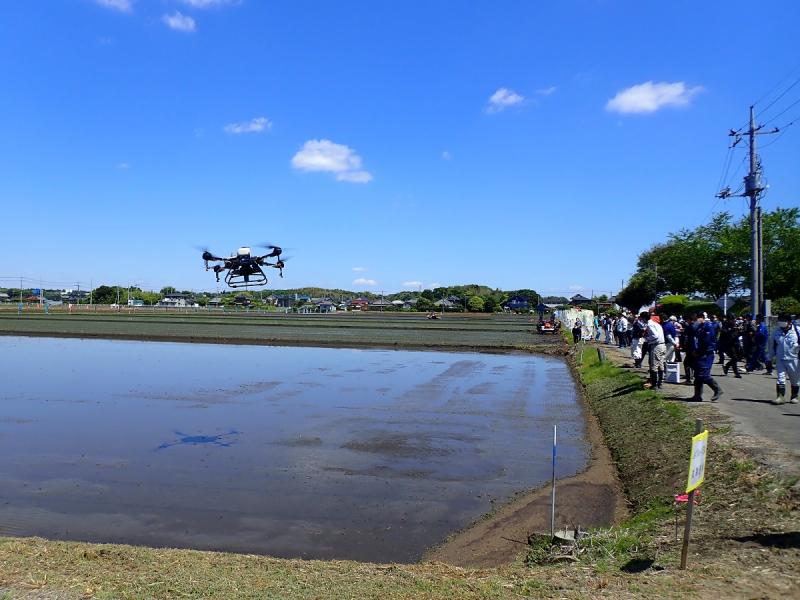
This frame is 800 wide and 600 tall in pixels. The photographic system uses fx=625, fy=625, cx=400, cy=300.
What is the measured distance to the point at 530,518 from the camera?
347 inches

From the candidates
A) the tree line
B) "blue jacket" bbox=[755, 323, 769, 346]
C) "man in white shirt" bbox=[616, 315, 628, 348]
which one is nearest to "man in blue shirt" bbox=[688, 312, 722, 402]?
"blue jacket" bbox=[755, 323, 769, 346]

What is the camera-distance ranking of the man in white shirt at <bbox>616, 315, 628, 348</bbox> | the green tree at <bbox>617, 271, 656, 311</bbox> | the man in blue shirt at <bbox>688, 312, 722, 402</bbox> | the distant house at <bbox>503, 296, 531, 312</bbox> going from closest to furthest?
1. the man in blue shirt at <bbox>688, 312, 722, 402</bbox>
2. the man in white shirt at <bbox>616, 315, 628, 348</bbox>
3. the green tree at <bbox>617, 271, 656, 311</bbox>
4. the distant house at <bbox>503, 296, 531, 312</bbox>

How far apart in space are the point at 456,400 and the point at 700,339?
8694mm

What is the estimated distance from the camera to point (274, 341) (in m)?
46.4

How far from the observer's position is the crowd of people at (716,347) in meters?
12.9

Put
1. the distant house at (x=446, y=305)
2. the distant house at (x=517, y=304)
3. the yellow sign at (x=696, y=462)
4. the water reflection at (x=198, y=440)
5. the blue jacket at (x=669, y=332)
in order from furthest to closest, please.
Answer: the distant house at (x=517, y=304) → the distant house at (x=446, y=305) → the blue jacket at (x=669, y=332) → the water reflection at (x=198, y=440) → the yellow sign at (x=696, y=462)

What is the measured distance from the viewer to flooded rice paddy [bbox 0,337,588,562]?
28.1 ft

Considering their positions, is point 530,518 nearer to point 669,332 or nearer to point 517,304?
point 669,332

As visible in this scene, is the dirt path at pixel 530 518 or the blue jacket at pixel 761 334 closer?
the dirt path at pixel 530 518

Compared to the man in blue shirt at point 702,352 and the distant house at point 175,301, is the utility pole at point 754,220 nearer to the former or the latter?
the man in blue shirt at point 702,352

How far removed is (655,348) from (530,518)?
817 centimetres

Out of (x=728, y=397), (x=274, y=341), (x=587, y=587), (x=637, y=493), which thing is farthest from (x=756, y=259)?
(x=274, y=341)

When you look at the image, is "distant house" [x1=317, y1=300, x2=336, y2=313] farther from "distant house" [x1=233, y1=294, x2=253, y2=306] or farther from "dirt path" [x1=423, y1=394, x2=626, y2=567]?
"dirt path" [x1=423, y1=394, x2=626, y2=567]

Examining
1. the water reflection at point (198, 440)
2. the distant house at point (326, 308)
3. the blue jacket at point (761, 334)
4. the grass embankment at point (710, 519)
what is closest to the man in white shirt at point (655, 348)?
the grass embankment at point (710, 519)
